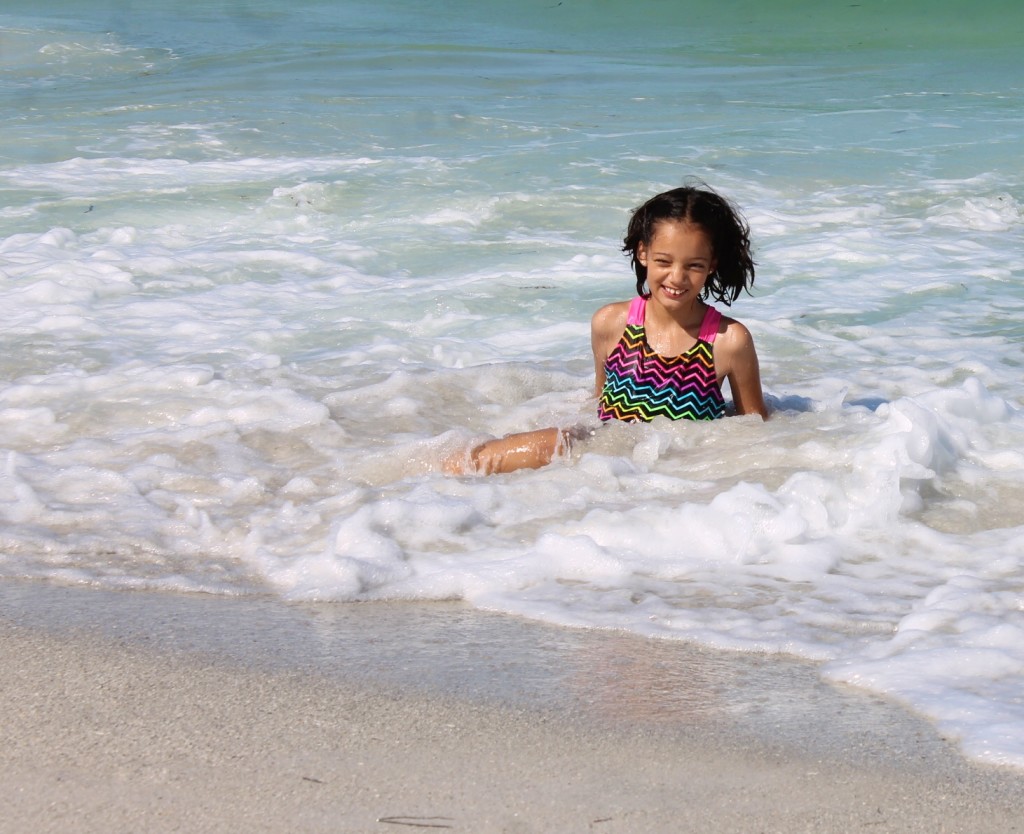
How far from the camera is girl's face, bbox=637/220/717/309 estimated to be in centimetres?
434

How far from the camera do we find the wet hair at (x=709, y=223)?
14.2ft

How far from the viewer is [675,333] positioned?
4.61 meters

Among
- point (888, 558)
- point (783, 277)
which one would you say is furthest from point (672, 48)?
point (888, 558)

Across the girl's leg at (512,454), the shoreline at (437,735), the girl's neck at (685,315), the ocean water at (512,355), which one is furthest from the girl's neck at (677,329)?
the shoreline at (437,735)

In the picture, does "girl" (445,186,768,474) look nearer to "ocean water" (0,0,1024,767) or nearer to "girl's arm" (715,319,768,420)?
"girl's arm" (715,319,768,420)

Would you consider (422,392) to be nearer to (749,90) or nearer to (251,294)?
(251,294)

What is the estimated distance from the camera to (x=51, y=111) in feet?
39.3

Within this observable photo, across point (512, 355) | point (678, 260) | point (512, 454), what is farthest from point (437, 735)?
point (512, 355)

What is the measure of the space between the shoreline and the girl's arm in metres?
1.80

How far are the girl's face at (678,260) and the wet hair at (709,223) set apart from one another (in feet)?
0.06

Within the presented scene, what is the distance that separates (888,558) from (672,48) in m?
14.5

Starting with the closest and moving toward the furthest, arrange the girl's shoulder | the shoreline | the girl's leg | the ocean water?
the shoreline → the ocean water → the girl's leg → the girl's shoulder

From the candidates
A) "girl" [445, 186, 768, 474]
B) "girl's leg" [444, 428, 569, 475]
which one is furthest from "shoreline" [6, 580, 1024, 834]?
"girl" [445, 186, 768, 474]

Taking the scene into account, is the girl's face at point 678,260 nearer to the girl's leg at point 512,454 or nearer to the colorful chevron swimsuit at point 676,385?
the colorful chevron swimsuit at point 676,385
